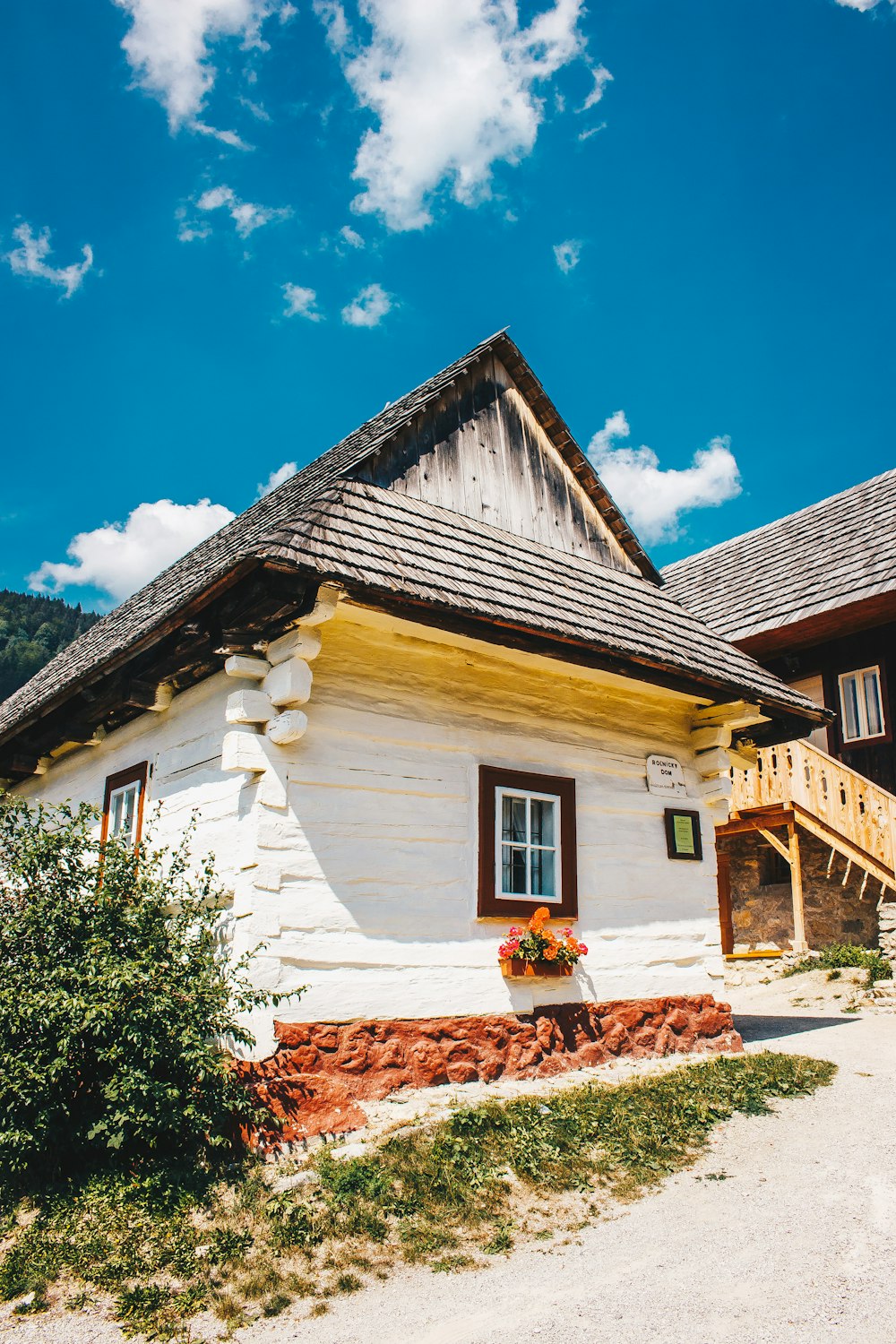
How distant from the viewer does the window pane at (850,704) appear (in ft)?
48.7

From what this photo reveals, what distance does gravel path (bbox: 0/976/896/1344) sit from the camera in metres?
3.80

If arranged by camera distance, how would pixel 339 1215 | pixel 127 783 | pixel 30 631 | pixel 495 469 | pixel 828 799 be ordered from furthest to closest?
pixel 30 631 → pixel 828 799 → pixel 495 469 → pixel 127 783 → pixel 339 1215

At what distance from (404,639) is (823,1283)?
450 centimetres

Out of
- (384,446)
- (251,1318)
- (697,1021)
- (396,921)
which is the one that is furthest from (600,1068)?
(384,446)

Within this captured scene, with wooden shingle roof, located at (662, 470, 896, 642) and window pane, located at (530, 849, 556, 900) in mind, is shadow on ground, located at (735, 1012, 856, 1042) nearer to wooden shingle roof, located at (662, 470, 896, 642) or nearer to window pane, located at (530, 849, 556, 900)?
window pane, located at (530, 849, 556, 900)

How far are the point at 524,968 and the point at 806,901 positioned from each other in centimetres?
918

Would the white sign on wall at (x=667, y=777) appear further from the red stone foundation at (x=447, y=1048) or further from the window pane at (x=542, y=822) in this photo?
the red stone foundation at (x=447, y=1048)

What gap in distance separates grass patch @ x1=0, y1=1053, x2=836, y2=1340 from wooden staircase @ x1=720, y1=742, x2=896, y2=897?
8217 millimetres

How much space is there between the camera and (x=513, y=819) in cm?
761

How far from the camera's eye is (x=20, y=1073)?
194 inches

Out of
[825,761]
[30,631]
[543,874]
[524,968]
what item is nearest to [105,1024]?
[524,968]

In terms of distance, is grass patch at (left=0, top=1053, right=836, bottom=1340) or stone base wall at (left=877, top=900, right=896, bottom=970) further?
stone base wall at (left=877, top=900, right=896, bottom=970)

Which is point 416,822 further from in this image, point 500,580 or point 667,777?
point 667,777

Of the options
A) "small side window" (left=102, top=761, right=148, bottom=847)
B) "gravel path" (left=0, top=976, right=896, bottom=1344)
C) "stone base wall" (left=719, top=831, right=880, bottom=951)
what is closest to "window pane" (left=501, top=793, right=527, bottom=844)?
"gravel path" (left=0, top=976, right=896, bottom=1344)
